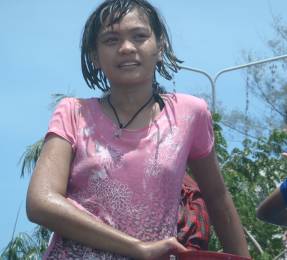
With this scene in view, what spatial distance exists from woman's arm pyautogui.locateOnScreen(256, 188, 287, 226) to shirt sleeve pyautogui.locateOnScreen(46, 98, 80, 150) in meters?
0.92

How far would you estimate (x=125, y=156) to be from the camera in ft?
8.40

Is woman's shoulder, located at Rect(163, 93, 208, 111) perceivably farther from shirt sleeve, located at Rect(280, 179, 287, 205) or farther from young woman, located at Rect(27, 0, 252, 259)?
shirt sleeve, located at Rect(280, 179, 287, 205)

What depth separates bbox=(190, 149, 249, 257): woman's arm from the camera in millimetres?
2730

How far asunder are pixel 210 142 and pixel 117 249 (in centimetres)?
50

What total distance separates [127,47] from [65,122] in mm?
277

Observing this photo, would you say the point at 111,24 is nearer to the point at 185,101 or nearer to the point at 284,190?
the point at 185,101

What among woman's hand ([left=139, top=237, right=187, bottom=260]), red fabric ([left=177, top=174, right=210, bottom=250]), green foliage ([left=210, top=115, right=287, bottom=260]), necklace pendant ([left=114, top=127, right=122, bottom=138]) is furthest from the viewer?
green foliage ([left=210, top=115, right=287, bottom=260])

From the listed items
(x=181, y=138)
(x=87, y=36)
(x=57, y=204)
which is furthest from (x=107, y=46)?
(x=57, y=204)

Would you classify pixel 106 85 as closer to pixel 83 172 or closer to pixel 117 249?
pixel 83 172

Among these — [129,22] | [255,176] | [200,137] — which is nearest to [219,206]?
[200,137]

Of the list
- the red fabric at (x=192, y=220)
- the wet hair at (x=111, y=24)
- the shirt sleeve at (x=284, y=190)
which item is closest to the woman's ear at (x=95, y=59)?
the wet hair at (x=111, y=24)

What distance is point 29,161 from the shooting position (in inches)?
501

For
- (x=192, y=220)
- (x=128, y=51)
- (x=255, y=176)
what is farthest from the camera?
(x=255, y=176)

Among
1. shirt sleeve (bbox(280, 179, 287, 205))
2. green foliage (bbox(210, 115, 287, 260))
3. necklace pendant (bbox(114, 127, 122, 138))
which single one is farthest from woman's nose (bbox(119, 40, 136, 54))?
green foliage (bbox(210, 115, 287, 260))
